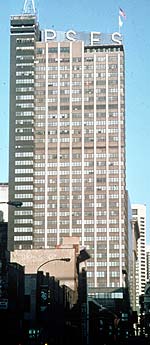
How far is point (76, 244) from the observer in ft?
651

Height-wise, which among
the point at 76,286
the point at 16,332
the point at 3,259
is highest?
the point at 3,259

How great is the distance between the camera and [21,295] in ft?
350

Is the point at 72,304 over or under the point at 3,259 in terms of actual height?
under

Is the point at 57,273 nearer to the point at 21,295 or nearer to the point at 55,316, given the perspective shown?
the point at 55,316

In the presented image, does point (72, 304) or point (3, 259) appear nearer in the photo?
point (3, 259)

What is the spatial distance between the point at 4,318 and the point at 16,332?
546 centimetres

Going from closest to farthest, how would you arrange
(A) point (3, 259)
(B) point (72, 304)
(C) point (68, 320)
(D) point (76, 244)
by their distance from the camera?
(A) point (3, 259) < (C) point (68, 320) < (B) point (72, 304) < (D) point (76, 244)

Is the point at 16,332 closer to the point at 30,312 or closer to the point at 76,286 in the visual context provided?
the point at 30,312

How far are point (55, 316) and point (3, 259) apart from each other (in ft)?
116

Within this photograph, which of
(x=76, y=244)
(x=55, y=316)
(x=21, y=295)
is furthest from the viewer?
(x=76, y=244)

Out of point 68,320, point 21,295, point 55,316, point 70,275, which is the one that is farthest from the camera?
point 70,275

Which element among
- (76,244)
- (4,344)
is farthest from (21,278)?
(76,244)

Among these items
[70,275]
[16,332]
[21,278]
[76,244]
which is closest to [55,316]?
[21,278]

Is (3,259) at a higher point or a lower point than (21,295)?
higher
